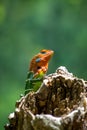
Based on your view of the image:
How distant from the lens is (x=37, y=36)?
9.48m

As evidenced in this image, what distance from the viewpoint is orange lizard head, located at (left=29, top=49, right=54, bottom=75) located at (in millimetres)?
3359

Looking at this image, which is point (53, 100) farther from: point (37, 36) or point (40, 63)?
point (37, 36)

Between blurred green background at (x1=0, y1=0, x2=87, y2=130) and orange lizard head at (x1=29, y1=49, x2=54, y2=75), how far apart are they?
186 inches

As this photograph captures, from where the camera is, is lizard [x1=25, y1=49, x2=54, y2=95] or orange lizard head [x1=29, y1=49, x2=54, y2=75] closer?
lizard [x1=25, y1=49, x2=54, y2=95]

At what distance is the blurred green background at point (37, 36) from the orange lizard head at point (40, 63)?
15.5 ft

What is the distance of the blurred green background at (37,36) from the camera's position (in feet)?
28.9

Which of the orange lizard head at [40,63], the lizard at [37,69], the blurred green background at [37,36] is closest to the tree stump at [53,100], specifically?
the lizard at [37,69]

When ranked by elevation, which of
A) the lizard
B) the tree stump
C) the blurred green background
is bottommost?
the tree stump

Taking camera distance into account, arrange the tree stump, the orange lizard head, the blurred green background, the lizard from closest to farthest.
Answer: the tree stump
the lizard
the orange lizard head
the blurred green background

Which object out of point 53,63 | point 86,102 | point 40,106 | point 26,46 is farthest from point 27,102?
point 26,46

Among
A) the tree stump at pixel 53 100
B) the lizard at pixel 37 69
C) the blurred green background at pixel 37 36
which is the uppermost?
the blurred green background at pixel 37 36

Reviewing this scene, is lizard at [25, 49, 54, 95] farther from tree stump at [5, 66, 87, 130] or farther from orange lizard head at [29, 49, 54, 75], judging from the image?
tree stump at [5, 66, 87, 130]

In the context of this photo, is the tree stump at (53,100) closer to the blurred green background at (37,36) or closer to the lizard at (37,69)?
the lizard at (37,69)

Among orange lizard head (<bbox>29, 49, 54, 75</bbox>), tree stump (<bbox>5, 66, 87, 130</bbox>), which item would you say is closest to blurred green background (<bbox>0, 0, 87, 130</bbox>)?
orange lizard head (<bbox>29, 49, 54, 75</bbox>)
